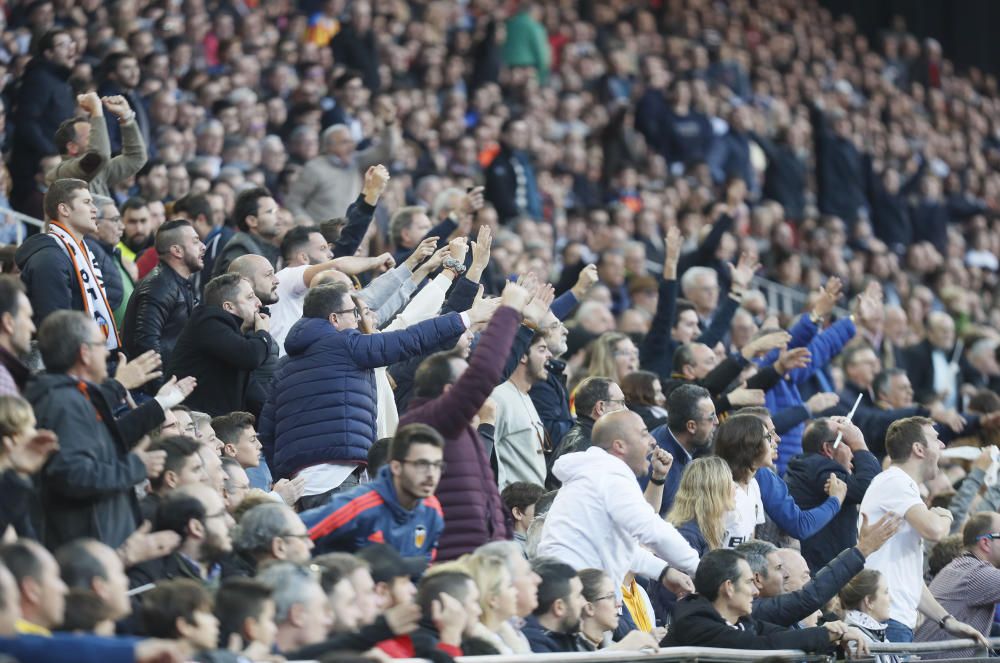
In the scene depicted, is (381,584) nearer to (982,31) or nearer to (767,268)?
(767,268)

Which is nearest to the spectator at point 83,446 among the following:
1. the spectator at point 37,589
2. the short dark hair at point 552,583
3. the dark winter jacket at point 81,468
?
the dark winter jacket at point 81,468

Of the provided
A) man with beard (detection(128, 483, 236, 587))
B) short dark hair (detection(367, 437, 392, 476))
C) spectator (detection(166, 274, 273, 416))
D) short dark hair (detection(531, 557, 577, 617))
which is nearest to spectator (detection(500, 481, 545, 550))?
short dark hair (detection(367, 437, 392, 476))

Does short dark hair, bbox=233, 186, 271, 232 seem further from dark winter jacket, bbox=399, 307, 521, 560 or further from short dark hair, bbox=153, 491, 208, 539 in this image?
short dark hair, bbox=153, 491, 208, 539

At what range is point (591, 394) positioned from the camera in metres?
8.42

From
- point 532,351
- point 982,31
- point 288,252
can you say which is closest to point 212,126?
point 288,252

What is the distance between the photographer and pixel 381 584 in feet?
19.0

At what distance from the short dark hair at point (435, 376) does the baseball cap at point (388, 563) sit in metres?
1.07

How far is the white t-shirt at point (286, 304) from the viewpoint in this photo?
884 centimetres

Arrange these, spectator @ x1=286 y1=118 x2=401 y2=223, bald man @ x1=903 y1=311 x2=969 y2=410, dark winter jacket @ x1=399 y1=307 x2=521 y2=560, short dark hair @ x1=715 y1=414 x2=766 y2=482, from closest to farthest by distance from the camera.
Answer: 1. dark winter jacket @ x1=399 y1=307 x2=521 y2=560
2. short dark hair @ x1=715 y1=414 x2=766 y2=482
3. spectator @ x1=286 y1=118 x2=401 y2=223
4. bald man @ x1=903 y1=311 x2=969 y2=410

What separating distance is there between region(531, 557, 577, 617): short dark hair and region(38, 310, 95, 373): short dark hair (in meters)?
1.91

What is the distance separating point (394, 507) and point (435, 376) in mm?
801

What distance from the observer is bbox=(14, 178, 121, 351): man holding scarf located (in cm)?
778

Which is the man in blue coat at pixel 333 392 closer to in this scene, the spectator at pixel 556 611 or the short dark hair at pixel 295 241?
the spectator at pixel 556 611

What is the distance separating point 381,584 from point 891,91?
62.0ft
